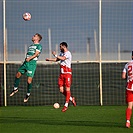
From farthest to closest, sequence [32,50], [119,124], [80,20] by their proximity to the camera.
Answer: [80,20]
[32,50]
[119,124]

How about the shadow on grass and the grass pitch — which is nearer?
the grass pitch

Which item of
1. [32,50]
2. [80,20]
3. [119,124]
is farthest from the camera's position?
[80,20]

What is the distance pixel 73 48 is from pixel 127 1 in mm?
2531

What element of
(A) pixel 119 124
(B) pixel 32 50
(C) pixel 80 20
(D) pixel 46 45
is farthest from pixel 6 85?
(A) pixel 119 124

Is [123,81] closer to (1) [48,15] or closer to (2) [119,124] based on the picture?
(1) [48,15]

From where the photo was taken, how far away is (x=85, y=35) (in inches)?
894

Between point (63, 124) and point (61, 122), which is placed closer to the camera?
point (63, 124)

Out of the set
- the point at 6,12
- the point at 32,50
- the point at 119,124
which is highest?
the point at 6,12

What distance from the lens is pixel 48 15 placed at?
75.0ft

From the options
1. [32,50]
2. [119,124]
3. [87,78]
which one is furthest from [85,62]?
[119,124]

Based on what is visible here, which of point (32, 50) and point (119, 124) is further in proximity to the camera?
point (32, 50)

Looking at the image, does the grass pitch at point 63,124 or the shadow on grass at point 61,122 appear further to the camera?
the shadow on grass at point 61,122

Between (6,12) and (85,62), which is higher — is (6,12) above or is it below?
above

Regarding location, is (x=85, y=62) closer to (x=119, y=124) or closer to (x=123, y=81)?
(x=123, y=81)
